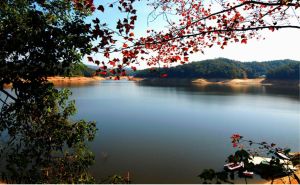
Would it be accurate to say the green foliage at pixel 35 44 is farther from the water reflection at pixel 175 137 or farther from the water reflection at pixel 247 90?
the water reflection at pixel 247 90

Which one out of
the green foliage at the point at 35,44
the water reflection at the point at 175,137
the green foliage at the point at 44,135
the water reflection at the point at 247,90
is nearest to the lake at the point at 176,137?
the water reflection at the point at 175,137

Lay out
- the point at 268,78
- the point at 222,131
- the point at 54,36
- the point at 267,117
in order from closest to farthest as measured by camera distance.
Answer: the point at 54,36 → the point at 222,131 → the point at 267,117 → the point at 268,78

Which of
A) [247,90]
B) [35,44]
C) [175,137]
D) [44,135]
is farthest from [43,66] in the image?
[247,90]

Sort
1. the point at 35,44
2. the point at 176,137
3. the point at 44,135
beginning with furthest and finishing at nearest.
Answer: the point at 176,137
the point at 44,135
the point at 35,44

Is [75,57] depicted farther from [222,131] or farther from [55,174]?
[222,131]

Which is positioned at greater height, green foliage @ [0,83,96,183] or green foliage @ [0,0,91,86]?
green foliage @ [0,0,91,86]

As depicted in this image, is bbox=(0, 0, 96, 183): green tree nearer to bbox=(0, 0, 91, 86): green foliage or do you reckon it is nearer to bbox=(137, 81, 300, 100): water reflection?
bbox=(0, 0, 91, 86): green foliage

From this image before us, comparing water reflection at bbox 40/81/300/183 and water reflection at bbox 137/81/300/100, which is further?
water reflection at bbox 137/81/300/100

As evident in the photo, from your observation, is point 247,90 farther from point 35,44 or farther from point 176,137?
point 35,44

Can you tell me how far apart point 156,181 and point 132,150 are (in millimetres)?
6772

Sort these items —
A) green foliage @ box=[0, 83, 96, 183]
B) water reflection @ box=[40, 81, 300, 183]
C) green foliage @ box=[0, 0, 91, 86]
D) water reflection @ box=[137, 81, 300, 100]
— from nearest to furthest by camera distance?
1. green foliage @ box=[0, 0, 91, 86]
2. green foliage @ box=[0, 83, 96, 183]
3. water reflection @ box=[40, 81, 300, 183]
4. water reflection @ box=[137, 81, 300, 100]

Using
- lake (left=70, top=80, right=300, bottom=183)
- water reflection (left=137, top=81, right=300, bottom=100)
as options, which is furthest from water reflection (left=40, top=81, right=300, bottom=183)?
water reflection (left=137, top=81, right=300, bottom=100)

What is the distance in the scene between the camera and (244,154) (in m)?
4.16

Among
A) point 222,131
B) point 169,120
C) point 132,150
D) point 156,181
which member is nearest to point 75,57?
point 156,181
